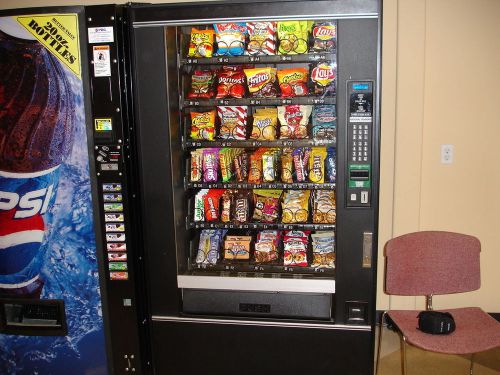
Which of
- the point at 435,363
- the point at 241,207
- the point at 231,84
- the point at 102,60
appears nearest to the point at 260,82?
the point at 231,84

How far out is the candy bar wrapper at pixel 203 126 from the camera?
2.40 m

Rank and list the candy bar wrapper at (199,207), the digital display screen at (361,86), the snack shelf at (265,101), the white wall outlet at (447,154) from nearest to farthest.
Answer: the digital display screen at (361,86), the snack shelf at (265,101), the candy bar wrapper at (199,207), the white wall outlet at (447,154)

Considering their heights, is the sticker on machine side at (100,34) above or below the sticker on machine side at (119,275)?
above

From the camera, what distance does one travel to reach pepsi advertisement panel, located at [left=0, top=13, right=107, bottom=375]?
2.09 metres

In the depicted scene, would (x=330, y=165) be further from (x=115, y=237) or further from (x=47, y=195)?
Result: (x=47, y=195)

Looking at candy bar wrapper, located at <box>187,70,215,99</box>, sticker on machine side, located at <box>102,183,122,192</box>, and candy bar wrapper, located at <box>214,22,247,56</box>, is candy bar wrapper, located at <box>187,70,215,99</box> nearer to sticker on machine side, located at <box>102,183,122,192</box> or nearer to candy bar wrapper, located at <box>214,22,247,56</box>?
candy bar wrapper, located at <box>214,22,247,56</box>

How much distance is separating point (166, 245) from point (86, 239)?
40cm

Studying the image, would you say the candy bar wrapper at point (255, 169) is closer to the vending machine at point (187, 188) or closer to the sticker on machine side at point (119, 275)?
the vending machine at point (187, 188)

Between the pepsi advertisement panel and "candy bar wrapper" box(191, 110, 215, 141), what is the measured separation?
0.57 metres

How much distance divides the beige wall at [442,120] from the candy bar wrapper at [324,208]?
705mm

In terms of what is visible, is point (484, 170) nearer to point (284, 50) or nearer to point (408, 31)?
point (408, 31)

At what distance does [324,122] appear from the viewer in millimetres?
2371

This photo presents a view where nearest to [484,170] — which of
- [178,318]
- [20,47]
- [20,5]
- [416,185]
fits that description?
[416,185]

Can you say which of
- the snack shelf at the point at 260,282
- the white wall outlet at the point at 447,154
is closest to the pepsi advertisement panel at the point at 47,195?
the snack shelf at the point at 260,282
